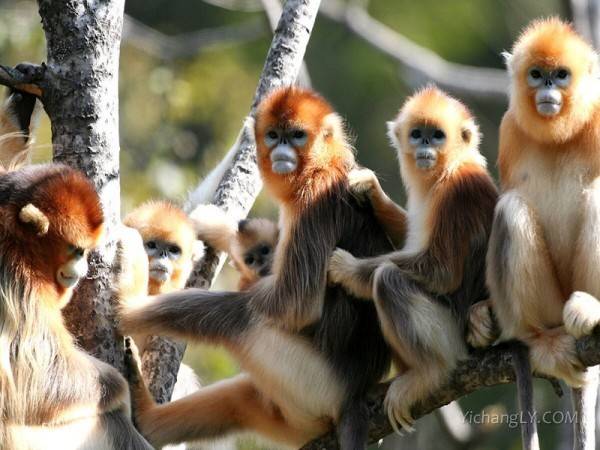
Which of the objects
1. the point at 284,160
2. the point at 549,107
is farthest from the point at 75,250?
the point at 549,107

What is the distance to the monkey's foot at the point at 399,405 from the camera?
5590mm

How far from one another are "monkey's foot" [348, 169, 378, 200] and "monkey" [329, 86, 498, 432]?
15 millimetres

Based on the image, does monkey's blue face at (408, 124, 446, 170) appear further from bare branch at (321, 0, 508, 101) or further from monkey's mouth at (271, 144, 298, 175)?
bare branch at (321, 0, 508, 101)

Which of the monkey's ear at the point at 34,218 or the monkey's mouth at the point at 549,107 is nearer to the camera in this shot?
the monkey's ear at the point at 34,218

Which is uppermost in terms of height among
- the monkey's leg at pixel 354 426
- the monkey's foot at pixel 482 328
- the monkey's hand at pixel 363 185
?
the monkey's hand at pixel 363 185

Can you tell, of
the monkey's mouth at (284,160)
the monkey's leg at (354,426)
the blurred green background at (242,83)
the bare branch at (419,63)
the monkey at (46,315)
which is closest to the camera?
the monkey at (46,315)

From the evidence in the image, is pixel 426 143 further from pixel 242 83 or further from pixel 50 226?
pixel 242 83

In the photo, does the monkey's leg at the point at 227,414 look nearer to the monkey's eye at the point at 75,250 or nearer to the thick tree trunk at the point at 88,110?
the thick tree trunk at the point at 88,110

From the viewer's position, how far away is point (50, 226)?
5.09 m

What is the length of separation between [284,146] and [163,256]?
4.73ft

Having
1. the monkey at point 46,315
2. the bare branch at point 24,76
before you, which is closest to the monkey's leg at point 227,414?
the monkey at point 46,315

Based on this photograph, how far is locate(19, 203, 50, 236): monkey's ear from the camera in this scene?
502 centimetres

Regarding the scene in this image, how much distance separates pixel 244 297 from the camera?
6.01 meters

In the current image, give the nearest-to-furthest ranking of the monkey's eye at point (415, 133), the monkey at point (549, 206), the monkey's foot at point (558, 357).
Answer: the monkey's foot at point (558, 357) → the monkey at point (549, 206) → the monkey's eye at point (415, 133)
